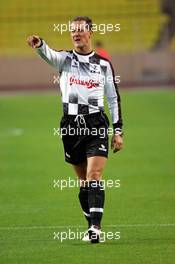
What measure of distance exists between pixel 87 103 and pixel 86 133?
316 mm

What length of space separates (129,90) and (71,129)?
31.6m

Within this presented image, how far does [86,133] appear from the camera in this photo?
972 cm

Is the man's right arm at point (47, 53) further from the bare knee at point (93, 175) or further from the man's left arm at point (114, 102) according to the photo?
the bare knee at point (93, 175)

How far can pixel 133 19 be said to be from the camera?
→ 4478cm

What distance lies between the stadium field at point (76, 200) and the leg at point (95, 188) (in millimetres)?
315

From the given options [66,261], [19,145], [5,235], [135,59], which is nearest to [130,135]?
[19,145]

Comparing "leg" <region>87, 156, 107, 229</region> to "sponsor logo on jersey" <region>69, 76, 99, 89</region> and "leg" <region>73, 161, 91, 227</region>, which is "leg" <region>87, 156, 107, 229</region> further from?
"sponsor logo on jersey" <region>69, 76, 99, 89</region>

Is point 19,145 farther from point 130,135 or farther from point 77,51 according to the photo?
point 77,51

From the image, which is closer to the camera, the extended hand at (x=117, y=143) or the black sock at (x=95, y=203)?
the black sock at (x=95, y=203)

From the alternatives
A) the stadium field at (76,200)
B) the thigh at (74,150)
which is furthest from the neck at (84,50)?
the stadium field at (76,200)

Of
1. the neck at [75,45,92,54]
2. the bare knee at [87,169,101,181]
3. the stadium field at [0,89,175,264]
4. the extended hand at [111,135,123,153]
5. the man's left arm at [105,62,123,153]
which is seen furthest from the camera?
the extended hand at [111,135,123,153]

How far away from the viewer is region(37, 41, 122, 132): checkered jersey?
9.65 meters

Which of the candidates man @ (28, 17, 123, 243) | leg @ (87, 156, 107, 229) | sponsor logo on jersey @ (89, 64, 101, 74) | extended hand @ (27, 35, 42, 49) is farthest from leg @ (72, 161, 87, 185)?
extended hand @ (27, 35, 42, 49)

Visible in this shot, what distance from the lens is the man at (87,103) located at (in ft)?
31.3
